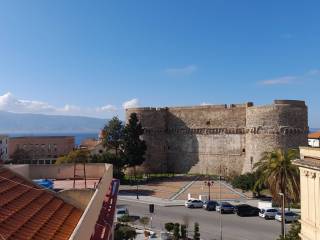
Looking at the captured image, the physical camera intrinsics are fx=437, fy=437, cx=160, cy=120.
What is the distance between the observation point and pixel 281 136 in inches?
1901

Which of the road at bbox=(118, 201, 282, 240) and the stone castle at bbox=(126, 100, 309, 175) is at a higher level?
the stone castle at bbox=(126, 100, 309, 175)

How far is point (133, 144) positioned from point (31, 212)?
4466 cm

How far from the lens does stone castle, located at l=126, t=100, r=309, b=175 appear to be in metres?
48.4

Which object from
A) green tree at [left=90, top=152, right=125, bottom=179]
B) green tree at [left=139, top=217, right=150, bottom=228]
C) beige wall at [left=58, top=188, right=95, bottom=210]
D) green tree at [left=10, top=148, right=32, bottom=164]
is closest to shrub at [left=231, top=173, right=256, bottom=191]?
green tree at [left=90, top=152, right=125, bottom=179]

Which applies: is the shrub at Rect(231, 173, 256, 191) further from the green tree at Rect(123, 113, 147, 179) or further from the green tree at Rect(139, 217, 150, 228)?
the green tree at Rect(139, 217, 150, 228)

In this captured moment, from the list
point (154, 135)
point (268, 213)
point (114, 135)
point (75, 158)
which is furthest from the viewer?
point (154, 135)

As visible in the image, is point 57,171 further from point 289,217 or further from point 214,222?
point 289,217

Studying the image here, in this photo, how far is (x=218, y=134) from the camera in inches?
2192

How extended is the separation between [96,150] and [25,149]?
21988mm

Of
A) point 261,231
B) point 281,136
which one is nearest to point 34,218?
point 261,231

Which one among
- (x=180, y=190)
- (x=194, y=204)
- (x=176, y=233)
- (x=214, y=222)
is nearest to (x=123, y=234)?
(x=176, y=233)

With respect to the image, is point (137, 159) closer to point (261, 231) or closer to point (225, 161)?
point (225, 161)

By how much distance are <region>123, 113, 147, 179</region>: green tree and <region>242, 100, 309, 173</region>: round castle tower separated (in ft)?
45.1

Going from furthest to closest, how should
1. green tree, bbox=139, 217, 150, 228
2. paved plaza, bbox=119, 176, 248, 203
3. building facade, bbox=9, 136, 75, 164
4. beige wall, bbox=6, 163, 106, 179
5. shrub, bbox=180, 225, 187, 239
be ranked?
building facade, bbox=9, 136, 75, 164 < paved plaza, bbox=119, 176, 248, 203 < green tree, bbox=139, 217, 150, 228 < shrub, bbox=180, 225, 187, 239 < beige wall, bbox=6, 163, 106, 179
